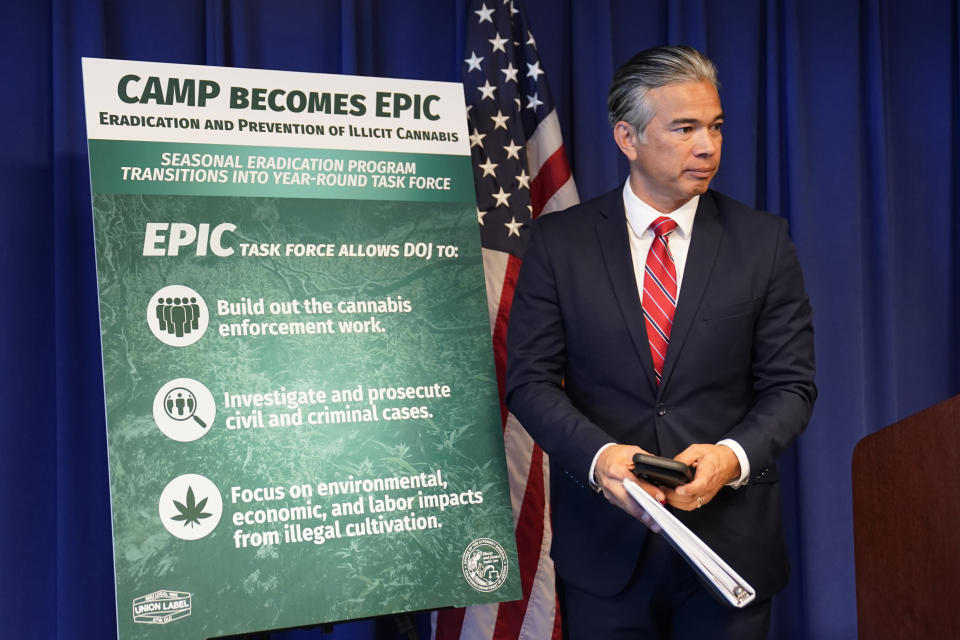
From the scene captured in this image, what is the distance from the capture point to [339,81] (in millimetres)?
2666

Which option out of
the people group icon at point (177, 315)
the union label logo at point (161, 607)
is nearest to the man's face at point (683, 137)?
the people group icon at point (177, 315)

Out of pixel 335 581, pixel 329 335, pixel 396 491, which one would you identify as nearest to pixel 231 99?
pixel 329 335

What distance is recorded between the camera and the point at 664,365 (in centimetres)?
198

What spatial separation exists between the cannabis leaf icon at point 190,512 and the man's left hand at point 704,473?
1175 mm

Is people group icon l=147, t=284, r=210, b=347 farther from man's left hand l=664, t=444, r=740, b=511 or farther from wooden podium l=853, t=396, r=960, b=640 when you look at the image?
wooden podium l=853, t=396, r=960, b=640

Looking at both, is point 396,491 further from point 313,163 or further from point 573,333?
point 313,163

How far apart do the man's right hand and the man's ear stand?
0.72 meters

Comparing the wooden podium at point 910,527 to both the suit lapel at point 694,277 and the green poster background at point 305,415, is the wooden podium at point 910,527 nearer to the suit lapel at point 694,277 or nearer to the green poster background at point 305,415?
the suit lapel at point 694,277

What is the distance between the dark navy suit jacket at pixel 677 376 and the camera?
6.40 ft

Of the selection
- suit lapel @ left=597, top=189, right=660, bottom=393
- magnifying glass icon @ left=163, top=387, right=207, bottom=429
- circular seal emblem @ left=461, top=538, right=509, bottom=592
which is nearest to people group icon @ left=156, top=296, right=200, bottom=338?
magnifying glass icon @ left=163, top=387, right=207, bottom=429

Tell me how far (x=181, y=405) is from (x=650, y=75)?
1.41 m

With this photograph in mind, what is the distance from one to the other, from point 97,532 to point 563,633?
1589 mm

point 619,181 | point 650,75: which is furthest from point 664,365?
point 619,181

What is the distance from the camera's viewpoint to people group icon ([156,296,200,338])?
93.0 inches
